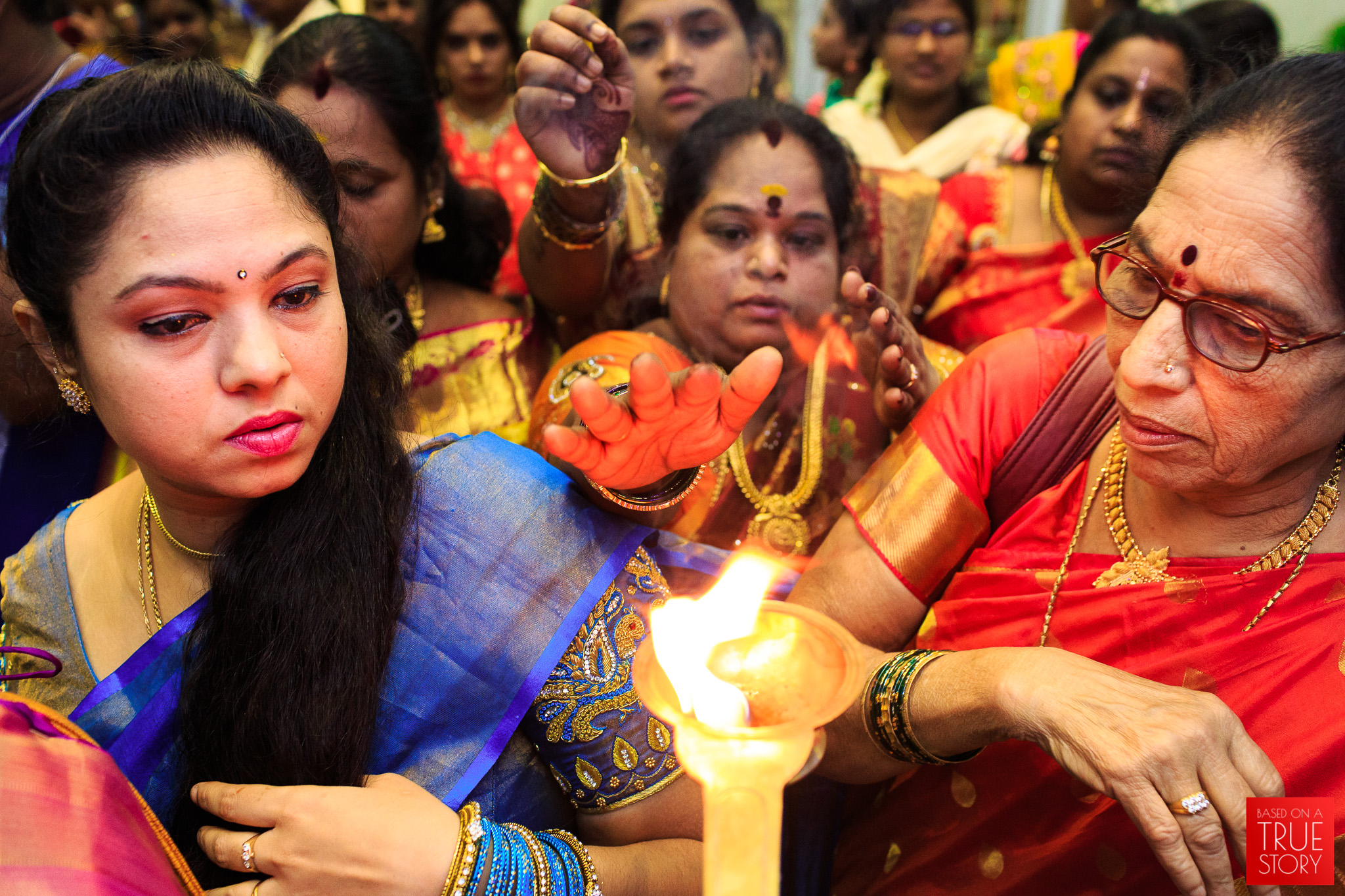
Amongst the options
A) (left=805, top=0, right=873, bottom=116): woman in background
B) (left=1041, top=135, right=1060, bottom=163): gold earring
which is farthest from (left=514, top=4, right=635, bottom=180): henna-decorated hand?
(left=805, top=0, right=873, bottom=116): woman in background

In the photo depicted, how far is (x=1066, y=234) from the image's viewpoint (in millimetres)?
3457

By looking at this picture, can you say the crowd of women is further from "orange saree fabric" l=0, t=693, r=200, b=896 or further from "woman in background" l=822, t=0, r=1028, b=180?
"woman in background" l=822, t=0, r=1028, b=180

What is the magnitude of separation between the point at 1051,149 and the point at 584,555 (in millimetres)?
2884

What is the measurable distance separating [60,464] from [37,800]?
66.6 inches

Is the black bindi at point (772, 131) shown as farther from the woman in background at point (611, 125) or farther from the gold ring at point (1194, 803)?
the gold ring at point (1194, 803)

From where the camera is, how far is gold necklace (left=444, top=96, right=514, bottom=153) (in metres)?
4.32

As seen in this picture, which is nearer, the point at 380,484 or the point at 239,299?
the point at 239,299

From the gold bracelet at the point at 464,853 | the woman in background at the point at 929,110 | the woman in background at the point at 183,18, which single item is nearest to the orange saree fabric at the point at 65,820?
the gold bracelet at the point at 464,853

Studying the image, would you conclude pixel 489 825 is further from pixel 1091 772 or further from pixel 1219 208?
pixel 1219 208

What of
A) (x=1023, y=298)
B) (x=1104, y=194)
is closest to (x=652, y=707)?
(x=1023, y=298)

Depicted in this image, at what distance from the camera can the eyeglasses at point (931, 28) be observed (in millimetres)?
4168

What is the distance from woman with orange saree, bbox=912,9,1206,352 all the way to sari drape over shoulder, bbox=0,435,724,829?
2225 mm

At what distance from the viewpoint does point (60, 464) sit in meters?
2.32

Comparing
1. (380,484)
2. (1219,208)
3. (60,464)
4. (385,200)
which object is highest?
(1219,208)
